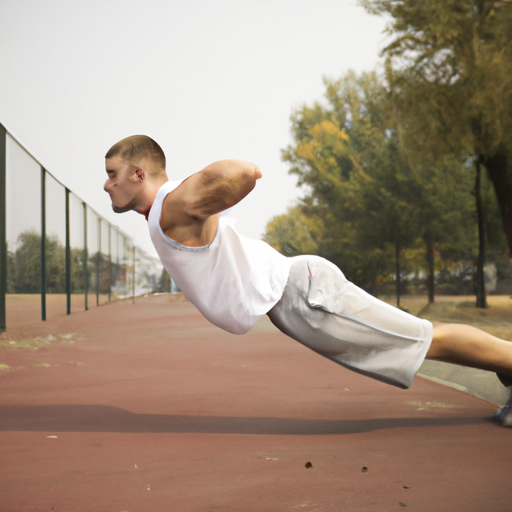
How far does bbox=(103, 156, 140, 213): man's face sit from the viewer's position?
3176 millimetres

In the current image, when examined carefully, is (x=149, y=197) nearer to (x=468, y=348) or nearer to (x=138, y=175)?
(x=138, y=175)

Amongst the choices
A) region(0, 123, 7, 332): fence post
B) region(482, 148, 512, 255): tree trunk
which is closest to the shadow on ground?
region(0, 123, 7, 332): fence post

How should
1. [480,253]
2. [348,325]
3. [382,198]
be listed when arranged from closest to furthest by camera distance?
1. [348,325]
2. [480,253]
3. [382,198]

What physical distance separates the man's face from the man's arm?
297 mm

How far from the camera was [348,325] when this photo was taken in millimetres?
3281

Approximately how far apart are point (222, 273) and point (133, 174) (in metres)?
0.63

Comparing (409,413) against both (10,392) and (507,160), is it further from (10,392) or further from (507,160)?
(507,160)

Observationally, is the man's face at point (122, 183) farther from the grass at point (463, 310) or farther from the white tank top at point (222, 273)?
the grass at point (463, 310)

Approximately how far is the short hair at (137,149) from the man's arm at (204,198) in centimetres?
37

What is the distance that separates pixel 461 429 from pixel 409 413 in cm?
50

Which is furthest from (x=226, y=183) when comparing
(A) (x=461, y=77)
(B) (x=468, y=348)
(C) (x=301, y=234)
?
(C) (x=301, y=234)

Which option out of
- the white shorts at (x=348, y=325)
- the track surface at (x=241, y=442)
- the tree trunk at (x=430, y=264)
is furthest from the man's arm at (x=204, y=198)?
the tree trunk at (x=430, y=264)

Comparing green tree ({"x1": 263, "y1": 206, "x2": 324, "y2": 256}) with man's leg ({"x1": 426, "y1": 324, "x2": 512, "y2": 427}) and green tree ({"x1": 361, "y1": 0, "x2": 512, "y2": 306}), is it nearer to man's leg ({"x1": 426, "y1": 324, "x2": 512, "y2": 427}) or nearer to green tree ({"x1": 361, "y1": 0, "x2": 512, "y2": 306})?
green tree ({"x1": 361, "y1": 0, "x2": 512, "y2": 306})

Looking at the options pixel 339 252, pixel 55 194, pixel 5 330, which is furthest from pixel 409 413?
pixel 339 252
